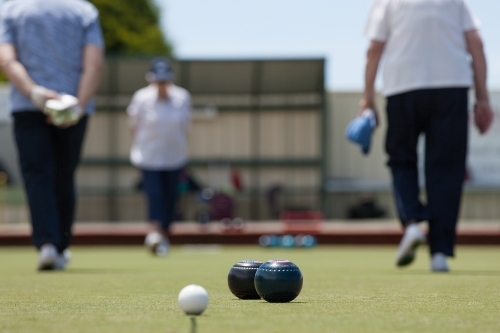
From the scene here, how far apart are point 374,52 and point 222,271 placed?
1461mm

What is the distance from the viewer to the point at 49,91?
550cm

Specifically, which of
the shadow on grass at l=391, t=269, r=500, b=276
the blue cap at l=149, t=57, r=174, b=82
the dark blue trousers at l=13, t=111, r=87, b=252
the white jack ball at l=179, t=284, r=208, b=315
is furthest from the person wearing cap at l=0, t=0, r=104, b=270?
the white jack ball at l=179, t=284, r=208, b=315

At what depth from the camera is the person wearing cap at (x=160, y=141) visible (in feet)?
28.5

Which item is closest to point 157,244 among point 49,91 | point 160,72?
point 160,72

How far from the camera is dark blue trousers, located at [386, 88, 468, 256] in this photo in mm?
5453

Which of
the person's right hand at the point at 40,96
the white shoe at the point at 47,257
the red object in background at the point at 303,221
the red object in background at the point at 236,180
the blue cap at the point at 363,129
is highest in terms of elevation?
the person's right hand at the point at 40,96

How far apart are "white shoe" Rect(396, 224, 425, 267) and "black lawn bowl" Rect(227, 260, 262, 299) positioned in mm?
1956

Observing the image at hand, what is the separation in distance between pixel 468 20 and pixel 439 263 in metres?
1.32

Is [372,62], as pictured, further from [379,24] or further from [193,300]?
A: [193,300]

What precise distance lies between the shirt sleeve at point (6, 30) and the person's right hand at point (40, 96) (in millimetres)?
411

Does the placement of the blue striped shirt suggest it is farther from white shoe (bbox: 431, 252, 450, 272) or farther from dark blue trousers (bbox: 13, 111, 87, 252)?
white shoe (bbox: 431, 252, 450, 272)

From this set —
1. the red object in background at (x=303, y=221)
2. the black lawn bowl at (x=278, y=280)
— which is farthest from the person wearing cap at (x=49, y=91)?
the red object in background at (x=303, y=221)

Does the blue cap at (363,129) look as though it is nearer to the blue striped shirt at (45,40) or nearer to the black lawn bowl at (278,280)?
the blue striped shirt at (45,40)

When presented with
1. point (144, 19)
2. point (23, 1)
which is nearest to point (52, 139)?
point (23, 1)
